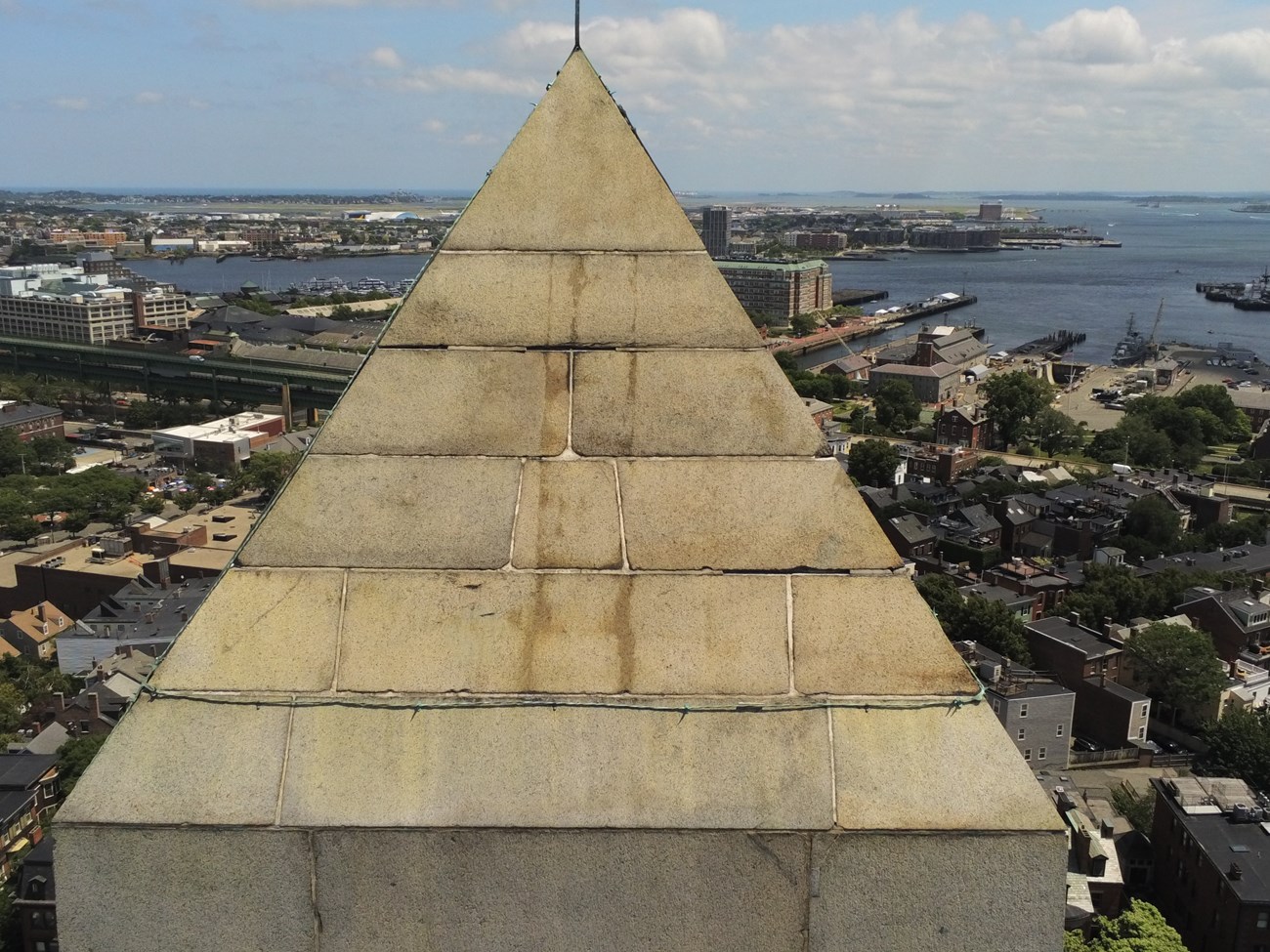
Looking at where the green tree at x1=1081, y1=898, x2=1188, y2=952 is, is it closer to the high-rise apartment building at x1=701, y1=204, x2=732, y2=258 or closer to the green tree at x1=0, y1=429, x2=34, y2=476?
the green tree at x1=0, y1=429, x2=34, y2=476

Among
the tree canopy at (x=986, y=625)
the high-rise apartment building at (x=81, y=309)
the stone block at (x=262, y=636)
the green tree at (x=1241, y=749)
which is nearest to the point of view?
the stone block at (x=262, y=636)

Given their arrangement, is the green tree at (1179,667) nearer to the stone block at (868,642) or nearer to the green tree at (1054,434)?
the stone block at (868,642)

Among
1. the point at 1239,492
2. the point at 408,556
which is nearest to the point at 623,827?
the point at 408,556

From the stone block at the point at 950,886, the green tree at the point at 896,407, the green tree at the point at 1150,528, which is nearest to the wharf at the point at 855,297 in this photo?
the green tree at the point at 896,407

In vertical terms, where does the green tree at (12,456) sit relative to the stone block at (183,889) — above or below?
below

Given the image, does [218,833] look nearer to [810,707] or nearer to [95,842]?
[95,842]

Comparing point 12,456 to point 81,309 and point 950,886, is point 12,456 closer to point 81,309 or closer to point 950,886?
point 81,309
